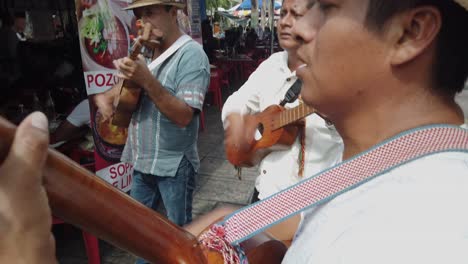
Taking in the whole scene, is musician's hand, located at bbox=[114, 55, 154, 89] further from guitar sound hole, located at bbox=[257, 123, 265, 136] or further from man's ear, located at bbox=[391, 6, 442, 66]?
man's ear, located at bbox=[391, 6, 442, 66]

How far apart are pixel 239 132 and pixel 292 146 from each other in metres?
0.36

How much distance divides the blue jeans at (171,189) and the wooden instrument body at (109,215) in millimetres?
1612

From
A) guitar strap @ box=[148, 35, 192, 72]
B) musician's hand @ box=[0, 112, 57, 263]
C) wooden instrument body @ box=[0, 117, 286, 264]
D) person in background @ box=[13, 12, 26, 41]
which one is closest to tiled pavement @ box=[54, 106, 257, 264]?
guitar strap @ box=[148, 35, 192, 72]

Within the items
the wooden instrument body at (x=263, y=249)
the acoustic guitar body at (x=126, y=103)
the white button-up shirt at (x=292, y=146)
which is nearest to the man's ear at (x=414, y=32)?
the wooden instrument body at (x=263, y=249)

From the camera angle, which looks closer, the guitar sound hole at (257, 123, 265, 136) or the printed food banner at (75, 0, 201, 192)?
the guitar sound hole at (257, 123, 265, 136)

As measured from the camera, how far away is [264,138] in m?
2.03

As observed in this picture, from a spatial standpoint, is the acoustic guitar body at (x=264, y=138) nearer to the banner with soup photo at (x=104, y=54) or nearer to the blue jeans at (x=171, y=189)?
the blue jeans at (x=171, y=189)

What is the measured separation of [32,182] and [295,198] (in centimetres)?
54

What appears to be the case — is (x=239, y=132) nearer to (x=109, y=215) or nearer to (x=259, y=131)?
(x=259, y=131)

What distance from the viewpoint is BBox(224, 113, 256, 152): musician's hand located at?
2156mm

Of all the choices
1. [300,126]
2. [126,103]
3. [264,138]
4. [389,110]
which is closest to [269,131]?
[264,138]

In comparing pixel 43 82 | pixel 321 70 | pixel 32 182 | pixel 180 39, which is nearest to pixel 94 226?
pixel 32 182

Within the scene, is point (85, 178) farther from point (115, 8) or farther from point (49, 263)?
Result: point (115, 8)

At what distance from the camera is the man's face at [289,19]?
203 centimetres
